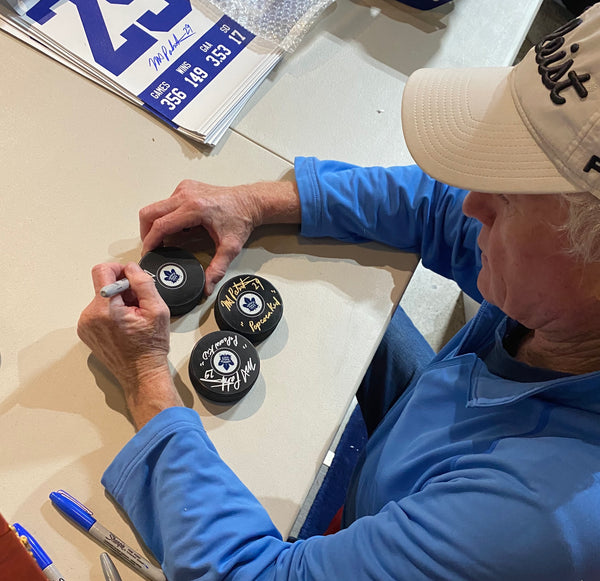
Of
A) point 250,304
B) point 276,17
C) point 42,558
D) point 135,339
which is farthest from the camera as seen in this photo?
point 276,17

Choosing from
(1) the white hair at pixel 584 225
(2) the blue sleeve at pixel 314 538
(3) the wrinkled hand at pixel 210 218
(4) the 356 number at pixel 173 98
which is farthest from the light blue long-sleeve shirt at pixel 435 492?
(4) the 356 number at pixel 173 98

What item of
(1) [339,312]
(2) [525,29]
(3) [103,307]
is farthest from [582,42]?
(2) [525,29]

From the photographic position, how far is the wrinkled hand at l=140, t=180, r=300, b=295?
91 centimetres

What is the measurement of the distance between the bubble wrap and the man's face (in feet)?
2.30

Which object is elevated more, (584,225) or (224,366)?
(584,225)

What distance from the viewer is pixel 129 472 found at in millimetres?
724

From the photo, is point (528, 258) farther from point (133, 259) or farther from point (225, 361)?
point (133, 259)

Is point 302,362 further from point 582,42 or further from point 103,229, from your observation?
point 582,42

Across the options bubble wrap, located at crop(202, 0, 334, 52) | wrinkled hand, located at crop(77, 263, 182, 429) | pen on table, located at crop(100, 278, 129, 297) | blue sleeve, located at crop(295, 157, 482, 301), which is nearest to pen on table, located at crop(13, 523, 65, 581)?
wrinkled hand, located at crop(77, 263, 182, 429)

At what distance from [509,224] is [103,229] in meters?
0.61

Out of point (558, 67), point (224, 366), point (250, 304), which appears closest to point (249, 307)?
point (250, 304)

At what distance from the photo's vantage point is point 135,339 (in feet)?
2.60
